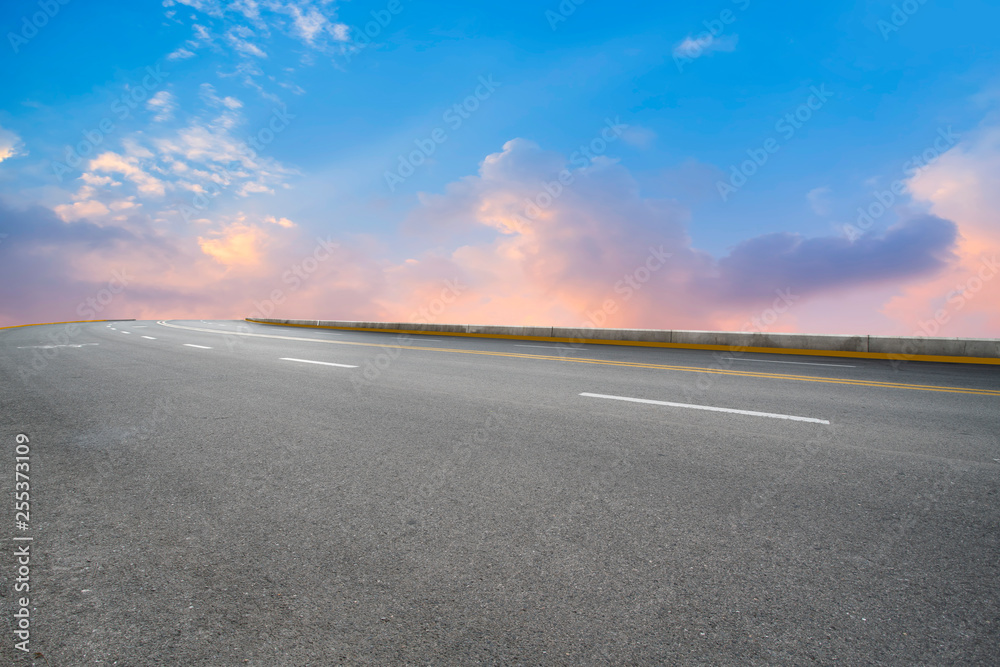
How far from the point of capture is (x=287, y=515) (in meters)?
2.95

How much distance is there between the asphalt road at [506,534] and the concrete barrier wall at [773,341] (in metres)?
8.35

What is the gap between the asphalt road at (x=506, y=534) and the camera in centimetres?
192

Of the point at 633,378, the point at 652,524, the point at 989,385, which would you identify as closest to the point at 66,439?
the point at 652,524

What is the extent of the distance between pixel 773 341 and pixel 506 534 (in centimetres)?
1455

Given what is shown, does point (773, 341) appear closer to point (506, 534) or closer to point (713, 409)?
point (713, 409)

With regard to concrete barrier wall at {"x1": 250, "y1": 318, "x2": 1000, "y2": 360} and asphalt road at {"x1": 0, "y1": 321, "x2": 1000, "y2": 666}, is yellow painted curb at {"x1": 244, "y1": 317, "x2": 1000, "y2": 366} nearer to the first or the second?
concrete barrier wall at {"x1": 250, "y1": 318, "x2": 1000, "y2": 360}

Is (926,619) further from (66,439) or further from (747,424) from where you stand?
(66,439)

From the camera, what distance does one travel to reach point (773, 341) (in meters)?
14.8

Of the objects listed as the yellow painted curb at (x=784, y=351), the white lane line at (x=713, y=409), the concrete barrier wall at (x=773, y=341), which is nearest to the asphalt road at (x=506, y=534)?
the white lane line at (x=713, y=409)

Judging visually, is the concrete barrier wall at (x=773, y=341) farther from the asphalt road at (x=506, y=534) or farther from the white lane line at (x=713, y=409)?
the white lane line at (x=713, y=409)

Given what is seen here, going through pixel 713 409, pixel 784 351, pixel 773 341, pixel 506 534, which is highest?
pixel 773 341

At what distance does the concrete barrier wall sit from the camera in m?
12.4

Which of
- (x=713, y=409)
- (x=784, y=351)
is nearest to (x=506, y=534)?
(x=713, y=409)

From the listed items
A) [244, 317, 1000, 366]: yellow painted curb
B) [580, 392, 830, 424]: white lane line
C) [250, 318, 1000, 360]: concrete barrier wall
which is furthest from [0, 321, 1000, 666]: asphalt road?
[250, 318, 1000, 360]: concrete barrier wall
